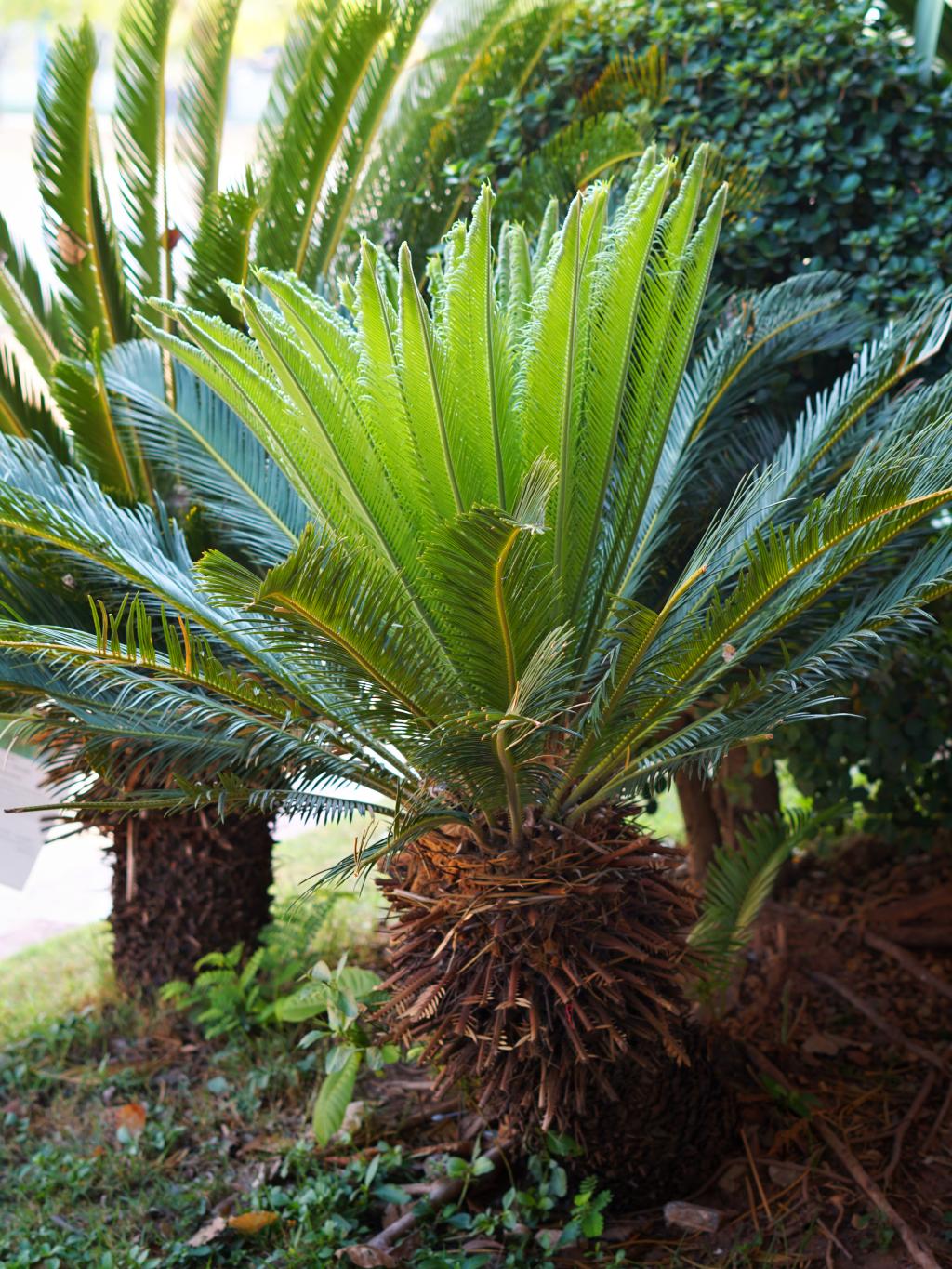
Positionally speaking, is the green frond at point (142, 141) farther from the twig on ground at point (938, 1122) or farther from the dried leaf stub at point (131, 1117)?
the twig on ground at point (938, 1122)

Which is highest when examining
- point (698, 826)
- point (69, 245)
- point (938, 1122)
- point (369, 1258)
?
point (69, 245)

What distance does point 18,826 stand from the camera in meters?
3.38

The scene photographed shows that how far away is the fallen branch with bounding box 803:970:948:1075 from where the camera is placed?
11.0ft

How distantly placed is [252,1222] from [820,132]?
3590mm

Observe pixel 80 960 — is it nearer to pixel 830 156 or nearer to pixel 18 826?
pixel 18 826

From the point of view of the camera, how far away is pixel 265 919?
4.08 m

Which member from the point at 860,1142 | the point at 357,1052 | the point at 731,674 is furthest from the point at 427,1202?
the point at 731,674

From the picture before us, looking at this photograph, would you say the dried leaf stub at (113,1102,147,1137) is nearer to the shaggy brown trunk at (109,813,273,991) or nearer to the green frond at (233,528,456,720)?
the shaggy brown trunk at (109,813,273,991)

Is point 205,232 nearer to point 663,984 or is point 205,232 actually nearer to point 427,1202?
point 663,984

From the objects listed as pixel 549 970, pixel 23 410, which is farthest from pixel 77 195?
pixel 549 970

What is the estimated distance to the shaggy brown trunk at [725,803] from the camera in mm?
4301

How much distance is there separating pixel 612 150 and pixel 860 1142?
2.96 meters

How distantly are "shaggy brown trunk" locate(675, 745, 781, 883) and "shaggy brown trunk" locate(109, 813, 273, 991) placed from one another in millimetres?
1620

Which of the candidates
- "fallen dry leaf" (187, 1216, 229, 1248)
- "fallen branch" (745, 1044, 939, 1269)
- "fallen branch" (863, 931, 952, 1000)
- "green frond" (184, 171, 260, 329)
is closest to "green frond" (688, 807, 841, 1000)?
"fallen branch" (745, 1044, 939, 1269)
